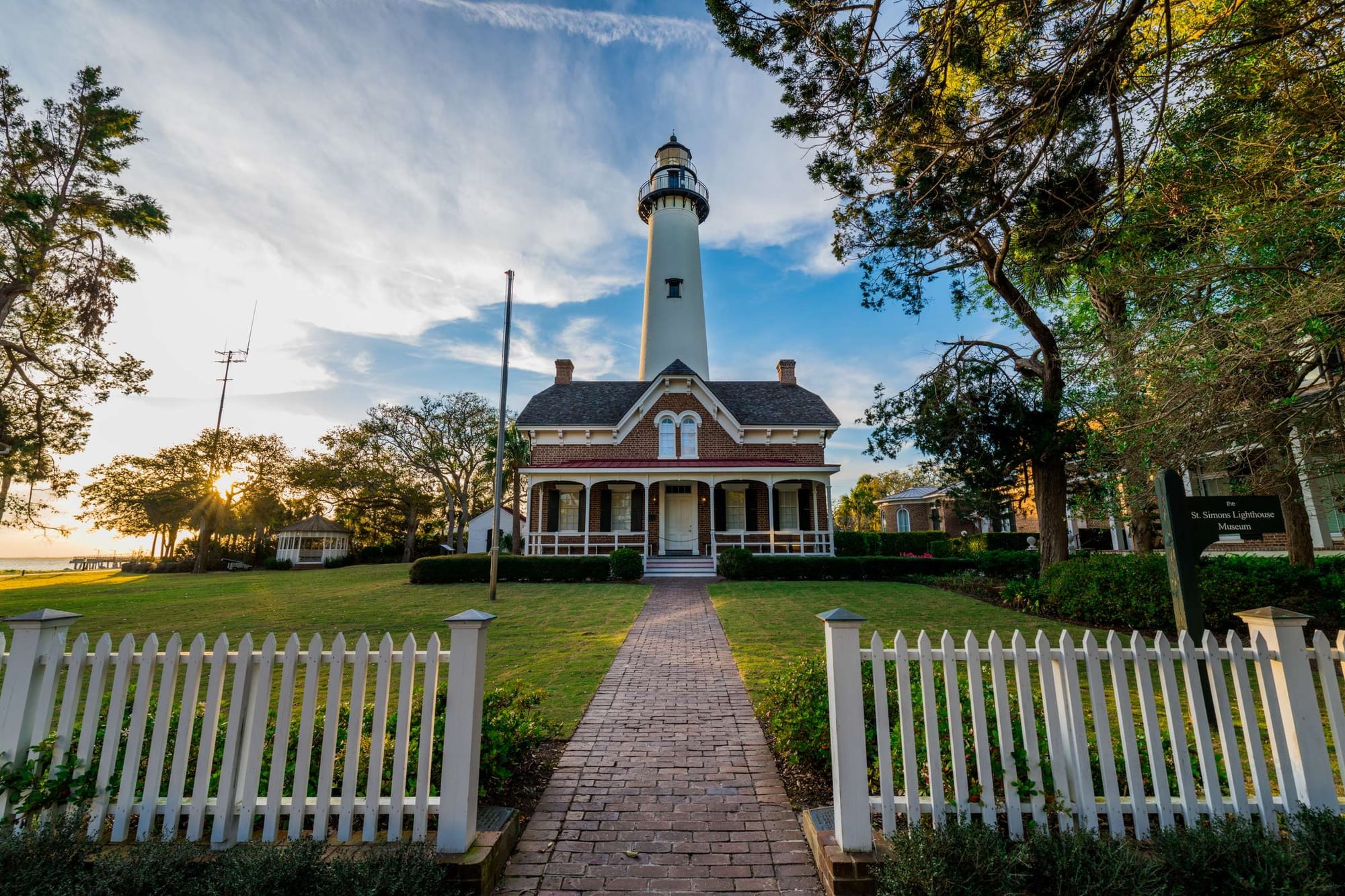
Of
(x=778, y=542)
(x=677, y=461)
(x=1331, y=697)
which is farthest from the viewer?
(x=677, y=461)

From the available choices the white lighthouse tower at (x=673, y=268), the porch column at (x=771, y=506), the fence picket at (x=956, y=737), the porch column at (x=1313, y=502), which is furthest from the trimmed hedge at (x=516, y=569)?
the fence picket at (x=956, y=737)

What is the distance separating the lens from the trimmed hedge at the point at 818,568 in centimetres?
1727

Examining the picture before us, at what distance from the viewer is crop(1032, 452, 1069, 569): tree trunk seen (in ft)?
40.0

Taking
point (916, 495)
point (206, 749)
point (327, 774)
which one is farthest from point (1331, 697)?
point (916, 495)

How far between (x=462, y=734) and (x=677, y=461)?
1879 centimetres

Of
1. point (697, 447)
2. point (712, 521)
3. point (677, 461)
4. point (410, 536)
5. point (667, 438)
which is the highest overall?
point (667, 438)

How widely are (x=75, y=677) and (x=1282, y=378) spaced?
12222mm

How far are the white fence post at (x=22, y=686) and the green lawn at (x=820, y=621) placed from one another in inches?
210

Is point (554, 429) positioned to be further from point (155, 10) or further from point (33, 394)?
point (155, 10)

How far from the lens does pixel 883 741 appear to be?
2.85m

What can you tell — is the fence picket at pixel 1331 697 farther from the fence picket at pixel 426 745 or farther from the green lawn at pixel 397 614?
the green lawn at pixel 397 614

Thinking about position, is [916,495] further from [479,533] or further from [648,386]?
[479,533]

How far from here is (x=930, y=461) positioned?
43.9 feet

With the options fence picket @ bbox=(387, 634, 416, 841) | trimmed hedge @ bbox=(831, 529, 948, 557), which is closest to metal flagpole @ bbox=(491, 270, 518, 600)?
fence picket @ bbox=(387, 634, 416, 841)
